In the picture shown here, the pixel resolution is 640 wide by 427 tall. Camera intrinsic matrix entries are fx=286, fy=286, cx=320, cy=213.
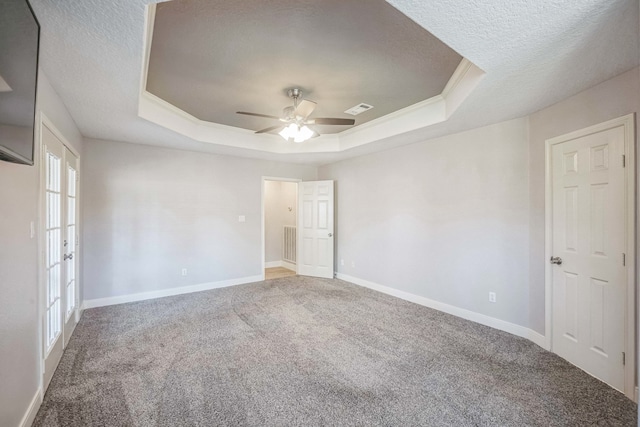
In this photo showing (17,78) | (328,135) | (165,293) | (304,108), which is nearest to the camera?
(17,78)

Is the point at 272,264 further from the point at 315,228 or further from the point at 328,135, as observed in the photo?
the point at 328,135

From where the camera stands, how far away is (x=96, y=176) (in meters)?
4.07

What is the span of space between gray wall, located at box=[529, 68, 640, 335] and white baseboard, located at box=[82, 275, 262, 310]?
4295 mm

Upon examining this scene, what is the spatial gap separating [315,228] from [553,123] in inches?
161

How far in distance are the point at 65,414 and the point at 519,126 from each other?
15.6 feet

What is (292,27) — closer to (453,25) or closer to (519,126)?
(453,25)

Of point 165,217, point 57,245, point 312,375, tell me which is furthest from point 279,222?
point 312,375

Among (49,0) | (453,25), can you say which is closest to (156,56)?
(49,0)

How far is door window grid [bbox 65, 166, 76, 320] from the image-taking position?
3.17m

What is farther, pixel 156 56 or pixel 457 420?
pixel 156 56

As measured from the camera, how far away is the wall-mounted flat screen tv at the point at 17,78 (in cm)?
117

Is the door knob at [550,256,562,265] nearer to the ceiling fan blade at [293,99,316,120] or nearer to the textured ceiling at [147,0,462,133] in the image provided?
the textured ceiling at [147,0,462,133]

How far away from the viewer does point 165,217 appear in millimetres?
4605

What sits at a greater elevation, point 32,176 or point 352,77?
point 352,77
